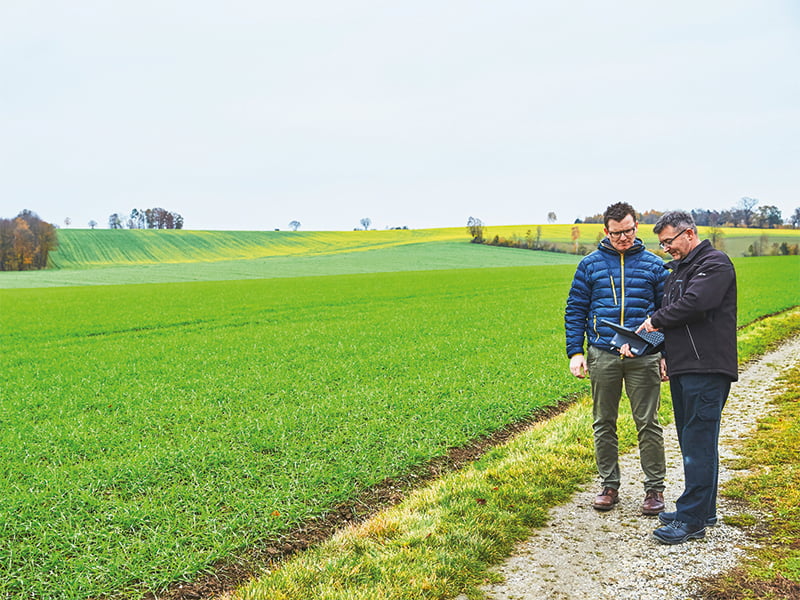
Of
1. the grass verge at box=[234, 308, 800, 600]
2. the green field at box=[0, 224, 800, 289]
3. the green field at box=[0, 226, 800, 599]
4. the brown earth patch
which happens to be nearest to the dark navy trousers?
the grass verge at box=[234, 308, 800, 600]

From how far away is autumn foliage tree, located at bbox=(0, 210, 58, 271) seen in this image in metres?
72.2

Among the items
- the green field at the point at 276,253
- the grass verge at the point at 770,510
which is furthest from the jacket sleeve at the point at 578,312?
the green field at the point at 276,253

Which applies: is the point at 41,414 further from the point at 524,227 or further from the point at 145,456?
the point at 524,227

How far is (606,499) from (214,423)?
211 inches

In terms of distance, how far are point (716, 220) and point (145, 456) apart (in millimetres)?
103204

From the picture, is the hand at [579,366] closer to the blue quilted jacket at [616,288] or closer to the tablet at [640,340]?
the blue quilted jacket at [616,288]

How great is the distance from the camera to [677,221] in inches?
184

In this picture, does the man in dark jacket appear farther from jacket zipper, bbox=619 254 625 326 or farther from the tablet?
jacket zipper, bbox=619 254 625 326

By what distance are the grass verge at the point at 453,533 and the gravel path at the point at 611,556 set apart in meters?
0.18

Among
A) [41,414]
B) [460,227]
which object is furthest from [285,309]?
[460,227]

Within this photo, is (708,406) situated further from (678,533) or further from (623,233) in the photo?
(623,233)

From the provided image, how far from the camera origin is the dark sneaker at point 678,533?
15.0ft

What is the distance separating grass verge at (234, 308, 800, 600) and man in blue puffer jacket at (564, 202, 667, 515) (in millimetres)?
808

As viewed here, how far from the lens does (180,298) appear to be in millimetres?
32375
